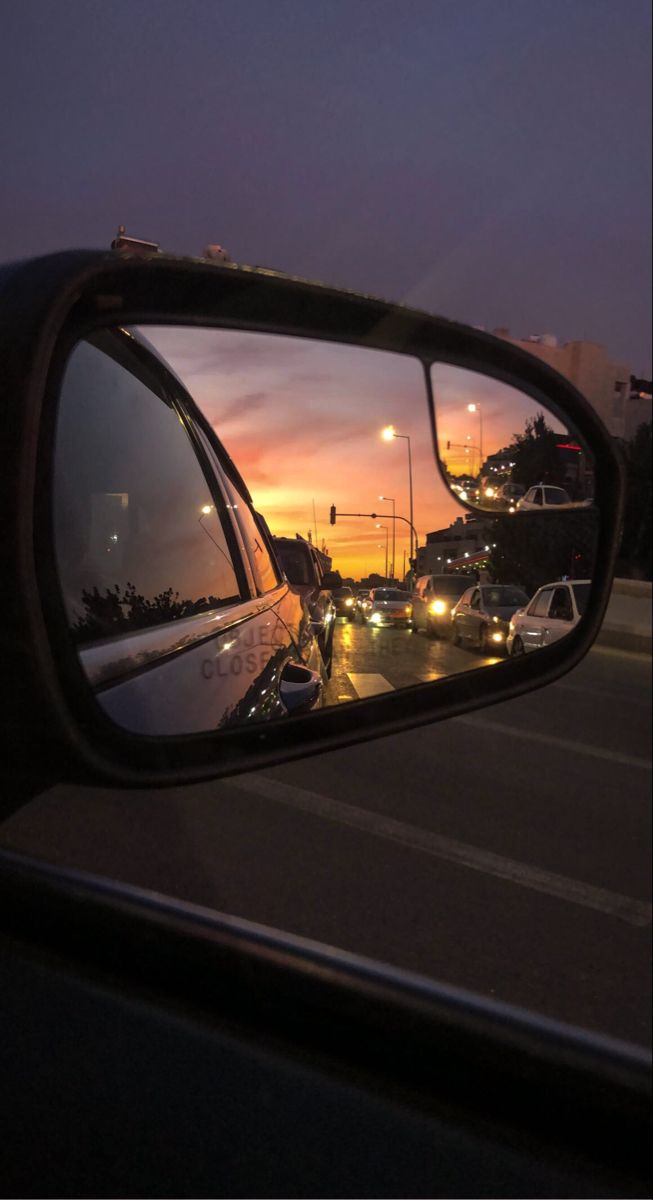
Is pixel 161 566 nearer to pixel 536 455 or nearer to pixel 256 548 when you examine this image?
pixel 256 548

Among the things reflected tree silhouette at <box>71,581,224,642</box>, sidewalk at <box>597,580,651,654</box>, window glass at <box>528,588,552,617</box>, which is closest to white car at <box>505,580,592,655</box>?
window glass at <box>528,588,552,617</box>

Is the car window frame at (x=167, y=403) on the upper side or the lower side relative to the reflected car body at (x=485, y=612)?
upper

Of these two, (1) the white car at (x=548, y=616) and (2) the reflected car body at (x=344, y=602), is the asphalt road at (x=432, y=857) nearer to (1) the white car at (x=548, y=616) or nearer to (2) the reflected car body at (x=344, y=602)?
(1) the white car at (x=548, y=616)

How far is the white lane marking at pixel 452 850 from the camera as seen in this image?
588 cm

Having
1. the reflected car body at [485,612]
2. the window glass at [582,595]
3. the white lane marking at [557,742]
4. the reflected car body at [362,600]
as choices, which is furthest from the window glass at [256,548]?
the white lane marking at [557,742]

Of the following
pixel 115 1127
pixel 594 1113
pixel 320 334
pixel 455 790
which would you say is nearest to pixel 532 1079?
pixel 594 1113

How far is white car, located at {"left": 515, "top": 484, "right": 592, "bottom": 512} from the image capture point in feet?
5.25

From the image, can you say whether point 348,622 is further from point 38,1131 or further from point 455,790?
point 455,790

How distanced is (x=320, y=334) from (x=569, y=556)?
1.81ft

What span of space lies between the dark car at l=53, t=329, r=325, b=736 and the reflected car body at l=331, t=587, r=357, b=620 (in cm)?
5

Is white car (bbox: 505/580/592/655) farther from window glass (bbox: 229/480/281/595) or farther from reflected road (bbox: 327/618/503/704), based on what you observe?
window glass (bbox: 229/480/281/595)

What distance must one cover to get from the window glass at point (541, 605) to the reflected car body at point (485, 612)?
3 centimetres

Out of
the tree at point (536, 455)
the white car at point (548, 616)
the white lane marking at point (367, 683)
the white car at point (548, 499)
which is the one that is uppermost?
the tree at point (536, 455)

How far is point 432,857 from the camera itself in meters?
6.31
